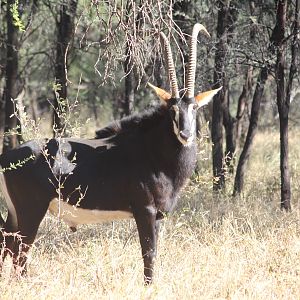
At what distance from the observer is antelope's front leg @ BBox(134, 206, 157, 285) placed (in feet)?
21.7

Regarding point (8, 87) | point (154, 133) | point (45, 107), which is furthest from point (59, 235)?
point (45, 107)

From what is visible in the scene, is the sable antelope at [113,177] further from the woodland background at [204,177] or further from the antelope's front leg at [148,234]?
the woodland background at [204,177]

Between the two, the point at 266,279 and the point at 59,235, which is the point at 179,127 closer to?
the point at 266,279

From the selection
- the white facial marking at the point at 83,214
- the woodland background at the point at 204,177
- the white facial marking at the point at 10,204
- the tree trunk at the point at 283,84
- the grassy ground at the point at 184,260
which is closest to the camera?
the grassy ground at the point at 184,260

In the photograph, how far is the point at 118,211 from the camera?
6.82m

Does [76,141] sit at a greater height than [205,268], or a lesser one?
greater

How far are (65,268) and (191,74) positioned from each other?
7.31 feet

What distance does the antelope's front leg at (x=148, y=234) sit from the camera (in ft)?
21.7

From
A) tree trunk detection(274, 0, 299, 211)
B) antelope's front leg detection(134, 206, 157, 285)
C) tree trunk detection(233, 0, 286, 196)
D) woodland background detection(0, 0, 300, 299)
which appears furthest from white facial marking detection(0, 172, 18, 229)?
tree trunk detection(233, 0, 286, 196)

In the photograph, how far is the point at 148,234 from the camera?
6.66 meters

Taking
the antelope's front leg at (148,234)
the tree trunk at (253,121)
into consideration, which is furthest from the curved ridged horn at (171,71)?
the tree trunk at (253,121)

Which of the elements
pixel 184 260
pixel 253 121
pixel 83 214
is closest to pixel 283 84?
pixel 253 121

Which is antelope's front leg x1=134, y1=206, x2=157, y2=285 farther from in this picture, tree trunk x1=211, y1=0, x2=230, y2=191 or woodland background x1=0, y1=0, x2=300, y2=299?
tree trunk x1=211, y1=0, x2=230, y2=191

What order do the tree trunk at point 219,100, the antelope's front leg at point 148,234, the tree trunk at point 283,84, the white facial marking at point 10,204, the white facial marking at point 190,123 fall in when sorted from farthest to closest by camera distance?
the tree trunk at point 219,100 < the tree trunk at point 283,84 < the white facial marking at point 10,204 < the antelope's front leg at point 148,234 < the white facial marking at point 190,123
